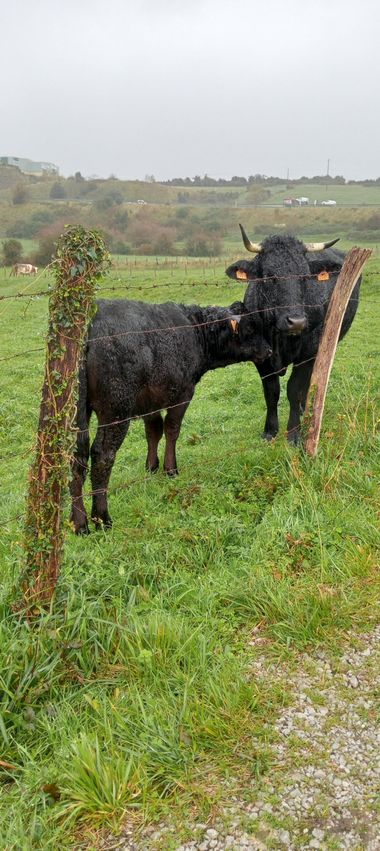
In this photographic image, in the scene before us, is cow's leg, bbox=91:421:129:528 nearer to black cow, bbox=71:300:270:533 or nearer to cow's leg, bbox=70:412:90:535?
black cow, bbox=71:300:270:533

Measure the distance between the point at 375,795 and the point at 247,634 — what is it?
1127 mm

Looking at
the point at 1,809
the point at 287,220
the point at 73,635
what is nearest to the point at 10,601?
the point at 73,635

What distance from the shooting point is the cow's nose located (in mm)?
6273

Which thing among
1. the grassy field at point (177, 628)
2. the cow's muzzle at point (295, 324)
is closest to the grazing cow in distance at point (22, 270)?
the cow's muzzle at point (295, 324)

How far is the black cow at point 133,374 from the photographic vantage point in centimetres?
521

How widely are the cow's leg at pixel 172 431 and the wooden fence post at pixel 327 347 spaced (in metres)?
1.53

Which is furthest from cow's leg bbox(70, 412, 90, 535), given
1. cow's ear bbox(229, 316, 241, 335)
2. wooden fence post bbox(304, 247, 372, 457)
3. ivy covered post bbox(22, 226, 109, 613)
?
cow's ear bbox(229, 316, 241, 335)

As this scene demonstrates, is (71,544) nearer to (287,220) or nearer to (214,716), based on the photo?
(214,716)

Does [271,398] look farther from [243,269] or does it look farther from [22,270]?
[22,270]

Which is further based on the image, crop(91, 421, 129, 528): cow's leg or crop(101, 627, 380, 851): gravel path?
crop(91, 421, 129, 528): cow's leg

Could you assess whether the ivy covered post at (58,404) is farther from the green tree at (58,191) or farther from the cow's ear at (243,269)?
the green tree at (58,191)

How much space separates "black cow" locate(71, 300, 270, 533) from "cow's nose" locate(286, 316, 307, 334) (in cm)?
64

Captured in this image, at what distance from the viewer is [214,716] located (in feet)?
9.57

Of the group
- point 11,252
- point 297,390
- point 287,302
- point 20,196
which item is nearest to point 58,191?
point 20,196
